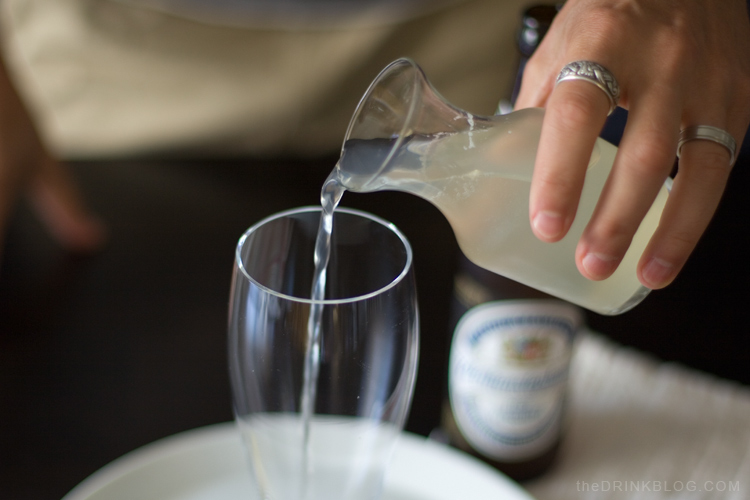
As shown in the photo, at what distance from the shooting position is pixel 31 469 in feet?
1.81

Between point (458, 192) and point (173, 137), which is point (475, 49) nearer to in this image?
point (173, 137)

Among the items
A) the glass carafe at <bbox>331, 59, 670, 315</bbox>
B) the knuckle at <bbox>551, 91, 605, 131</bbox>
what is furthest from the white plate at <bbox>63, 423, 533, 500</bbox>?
the knuckle at <bbox>551, 91, 605, 131</bbox>

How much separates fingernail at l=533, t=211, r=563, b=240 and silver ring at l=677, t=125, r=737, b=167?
12 cm

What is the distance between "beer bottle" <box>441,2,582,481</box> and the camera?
1.67 ft

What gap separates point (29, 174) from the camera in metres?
0.89

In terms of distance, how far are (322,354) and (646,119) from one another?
215 mm

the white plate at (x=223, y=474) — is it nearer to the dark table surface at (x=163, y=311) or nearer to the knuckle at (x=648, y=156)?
the dark table surface at (x=163, y=311)

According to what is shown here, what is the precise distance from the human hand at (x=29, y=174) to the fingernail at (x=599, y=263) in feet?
1.79

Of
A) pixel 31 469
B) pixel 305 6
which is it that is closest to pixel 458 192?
Answer: pixel 31 469

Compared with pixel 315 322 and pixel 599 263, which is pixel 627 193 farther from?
pixel 315 322

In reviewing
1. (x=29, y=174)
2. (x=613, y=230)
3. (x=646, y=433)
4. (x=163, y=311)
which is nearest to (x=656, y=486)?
(x=646, y=433)

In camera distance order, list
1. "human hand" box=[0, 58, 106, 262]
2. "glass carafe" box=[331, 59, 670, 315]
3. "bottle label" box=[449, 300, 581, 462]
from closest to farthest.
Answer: "glass carafe" box=[331, 59, 670, 315] → "bottle label" box=[449, 300, 581, 462] → "human hand" box=[0, 58, 106, 262]

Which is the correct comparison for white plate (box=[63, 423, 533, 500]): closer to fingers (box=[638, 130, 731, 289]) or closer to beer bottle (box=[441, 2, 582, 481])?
beer bottle (box=[441, 2, 582, 481])

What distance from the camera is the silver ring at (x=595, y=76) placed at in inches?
15.7
